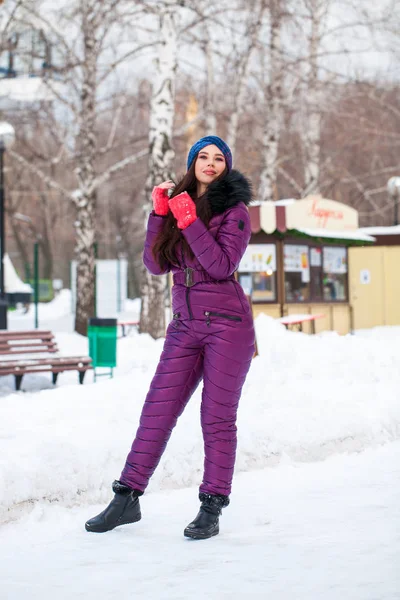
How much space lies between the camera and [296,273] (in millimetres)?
19188

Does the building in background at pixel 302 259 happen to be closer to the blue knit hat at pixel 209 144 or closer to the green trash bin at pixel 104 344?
the green trash bin at pixel 104 344

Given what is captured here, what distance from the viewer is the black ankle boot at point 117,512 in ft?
15.0

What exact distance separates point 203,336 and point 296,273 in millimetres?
14822

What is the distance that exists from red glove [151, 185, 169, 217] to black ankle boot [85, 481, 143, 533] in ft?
4.26

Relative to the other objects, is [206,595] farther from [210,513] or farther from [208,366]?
[208,366]

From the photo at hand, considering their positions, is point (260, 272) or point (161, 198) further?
point (260, 272)

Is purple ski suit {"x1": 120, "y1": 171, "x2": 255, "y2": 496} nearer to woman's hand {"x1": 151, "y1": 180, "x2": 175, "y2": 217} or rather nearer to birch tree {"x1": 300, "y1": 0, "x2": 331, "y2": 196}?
A: woman's hand {"x1": 151, "y1": 180, "x2": 175, "y2": 217}

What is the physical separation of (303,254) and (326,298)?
1667 mm

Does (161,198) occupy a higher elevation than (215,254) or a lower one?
higher

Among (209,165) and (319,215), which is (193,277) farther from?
(319,215)

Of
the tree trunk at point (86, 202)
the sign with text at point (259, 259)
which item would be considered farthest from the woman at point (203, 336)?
the tree trunk at point (86, 202)

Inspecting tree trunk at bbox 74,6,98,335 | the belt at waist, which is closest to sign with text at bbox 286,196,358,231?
tree trunk at bbox 74,6,98,335

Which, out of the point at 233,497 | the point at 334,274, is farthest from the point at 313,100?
the point at 233,497

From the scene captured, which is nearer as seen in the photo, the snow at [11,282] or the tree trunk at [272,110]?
the tree trunk at [272,110]
